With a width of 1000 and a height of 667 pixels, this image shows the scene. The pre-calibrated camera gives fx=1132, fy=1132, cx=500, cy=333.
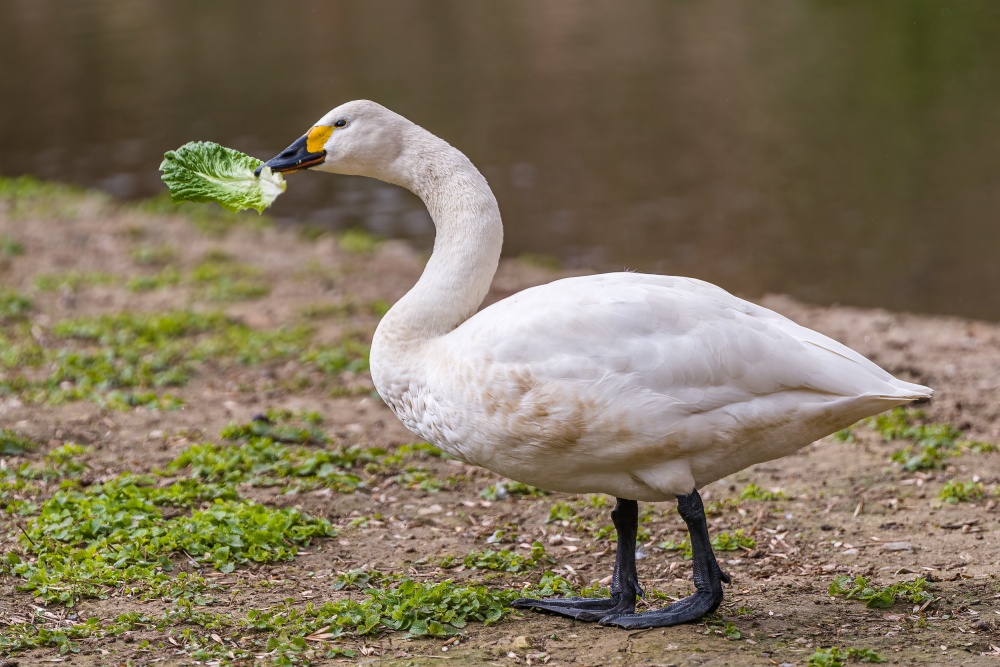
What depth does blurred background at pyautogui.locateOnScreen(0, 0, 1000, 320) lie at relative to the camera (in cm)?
1101

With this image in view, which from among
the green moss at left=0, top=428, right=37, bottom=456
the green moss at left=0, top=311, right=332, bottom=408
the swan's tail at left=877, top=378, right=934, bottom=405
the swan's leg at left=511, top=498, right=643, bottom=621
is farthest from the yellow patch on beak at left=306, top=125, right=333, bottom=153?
the green moss at left=0, top=311, right=332, bottom=408

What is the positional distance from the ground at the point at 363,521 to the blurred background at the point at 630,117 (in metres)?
2.67

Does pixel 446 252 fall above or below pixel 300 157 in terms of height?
below

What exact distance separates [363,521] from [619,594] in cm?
144

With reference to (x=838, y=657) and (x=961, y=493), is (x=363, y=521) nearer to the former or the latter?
(x=838, y=657)

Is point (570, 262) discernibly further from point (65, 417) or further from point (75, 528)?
point (75, 528)

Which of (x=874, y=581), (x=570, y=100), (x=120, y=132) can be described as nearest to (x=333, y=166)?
(x=874, y=581)

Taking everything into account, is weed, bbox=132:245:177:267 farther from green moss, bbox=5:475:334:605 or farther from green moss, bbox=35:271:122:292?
green moss, bbox=5:475:334:605

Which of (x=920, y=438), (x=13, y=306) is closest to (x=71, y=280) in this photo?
(x=13, y=306)

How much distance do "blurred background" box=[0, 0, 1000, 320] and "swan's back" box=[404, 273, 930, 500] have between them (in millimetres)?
5823

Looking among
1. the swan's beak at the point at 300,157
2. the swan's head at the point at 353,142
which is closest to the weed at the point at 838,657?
the swan's head at the point at 353,142

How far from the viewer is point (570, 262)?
1094cm

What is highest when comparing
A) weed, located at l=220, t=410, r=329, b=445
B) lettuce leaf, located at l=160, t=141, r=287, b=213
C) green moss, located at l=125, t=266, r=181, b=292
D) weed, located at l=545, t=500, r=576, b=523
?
lettuce leaf, located at l=160, t=141, r=287, b=213

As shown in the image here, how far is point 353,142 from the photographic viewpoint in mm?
4434
